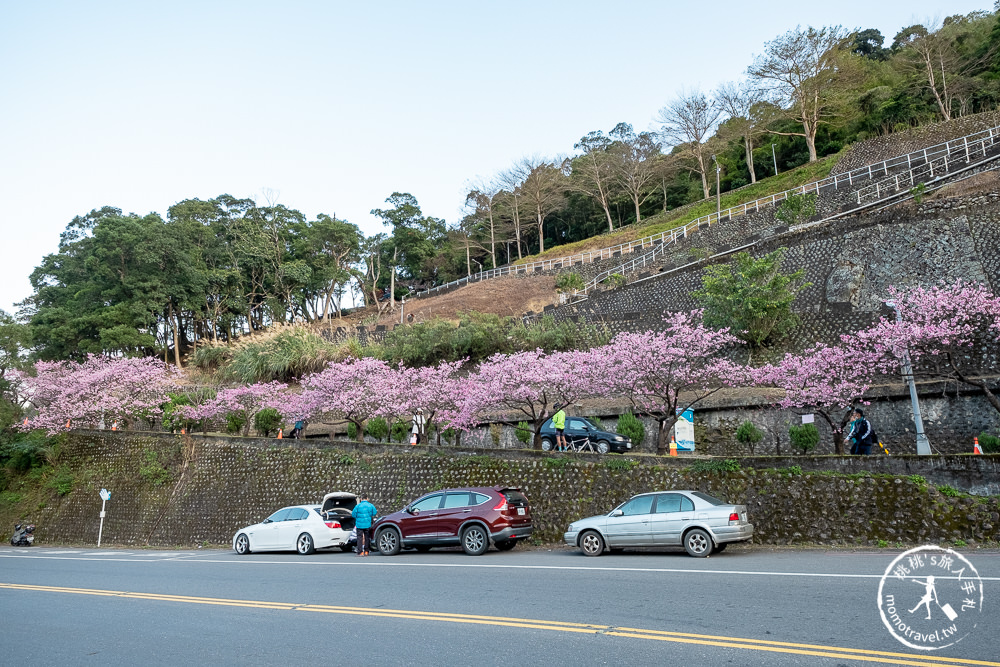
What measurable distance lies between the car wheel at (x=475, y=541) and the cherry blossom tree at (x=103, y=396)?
24.0 m

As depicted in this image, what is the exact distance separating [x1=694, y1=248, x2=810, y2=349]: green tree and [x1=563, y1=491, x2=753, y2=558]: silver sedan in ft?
46.5

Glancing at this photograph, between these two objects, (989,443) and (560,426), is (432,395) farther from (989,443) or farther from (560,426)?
(989,443)

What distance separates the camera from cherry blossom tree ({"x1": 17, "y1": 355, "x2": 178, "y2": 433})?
3136 centimetres

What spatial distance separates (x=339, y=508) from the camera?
17.0 meters

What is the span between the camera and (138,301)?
44.2 meters

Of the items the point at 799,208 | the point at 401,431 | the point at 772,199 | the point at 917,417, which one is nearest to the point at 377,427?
the point at 401,431

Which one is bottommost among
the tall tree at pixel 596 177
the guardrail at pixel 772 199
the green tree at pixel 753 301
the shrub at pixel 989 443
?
the shrub at pixel 989 443

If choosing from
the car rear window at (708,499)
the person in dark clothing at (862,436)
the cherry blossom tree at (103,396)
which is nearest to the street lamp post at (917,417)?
the person in dark clothing at (862,436)

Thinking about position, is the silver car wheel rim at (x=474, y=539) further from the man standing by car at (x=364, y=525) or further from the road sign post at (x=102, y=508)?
the road sign post at (x=102, y=508)

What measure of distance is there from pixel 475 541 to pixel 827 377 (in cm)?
1109

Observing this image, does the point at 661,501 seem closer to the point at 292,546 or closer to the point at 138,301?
the point at 292,546

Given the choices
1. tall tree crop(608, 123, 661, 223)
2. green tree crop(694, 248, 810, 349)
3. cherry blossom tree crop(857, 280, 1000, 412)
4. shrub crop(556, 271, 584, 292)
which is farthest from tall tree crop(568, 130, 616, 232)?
cherry blossom tree crop(857, 280, 1000, 412)

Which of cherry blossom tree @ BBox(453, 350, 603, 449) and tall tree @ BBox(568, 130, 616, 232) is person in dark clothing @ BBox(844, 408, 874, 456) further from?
tall tree @ BBox(568, 130, 616, 232)

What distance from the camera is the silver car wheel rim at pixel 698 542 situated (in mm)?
11366
